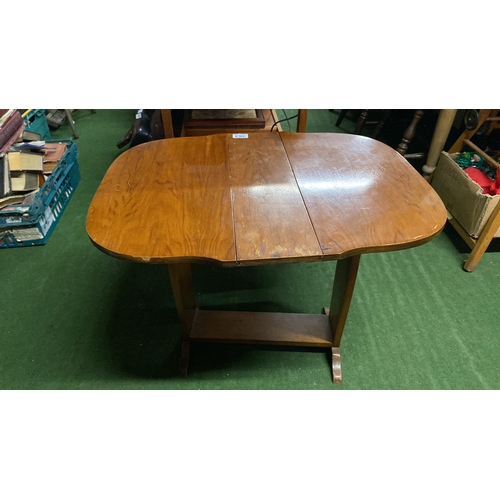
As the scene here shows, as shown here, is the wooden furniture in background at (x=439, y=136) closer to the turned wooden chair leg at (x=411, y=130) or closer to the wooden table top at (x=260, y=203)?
the turned wooden chair leg at (x=411, y=130)

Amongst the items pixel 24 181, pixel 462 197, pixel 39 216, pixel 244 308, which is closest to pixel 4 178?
pixel 24 181

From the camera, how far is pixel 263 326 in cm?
156

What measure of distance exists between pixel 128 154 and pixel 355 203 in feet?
2.78

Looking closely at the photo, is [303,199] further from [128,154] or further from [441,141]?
[441,141]

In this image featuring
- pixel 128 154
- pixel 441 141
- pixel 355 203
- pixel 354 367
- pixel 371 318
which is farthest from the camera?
pixel 441 141

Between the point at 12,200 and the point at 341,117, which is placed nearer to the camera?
the point at 12,200

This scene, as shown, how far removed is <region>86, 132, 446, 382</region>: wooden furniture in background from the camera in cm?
96

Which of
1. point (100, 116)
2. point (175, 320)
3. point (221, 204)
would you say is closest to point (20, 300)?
point (175, 320)

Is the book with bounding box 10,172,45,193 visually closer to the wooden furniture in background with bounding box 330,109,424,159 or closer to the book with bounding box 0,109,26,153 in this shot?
the book with bounding box 0,109,26,153

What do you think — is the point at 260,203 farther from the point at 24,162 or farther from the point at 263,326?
the point at 24,162

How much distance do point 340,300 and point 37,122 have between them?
8.60 ft

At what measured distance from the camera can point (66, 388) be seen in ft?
4.74

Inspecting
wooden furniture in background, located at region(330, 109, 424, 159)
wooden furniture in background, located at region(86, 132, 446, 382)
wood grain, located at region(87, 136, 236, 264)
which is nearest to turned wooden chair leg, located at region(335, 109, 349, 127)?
wooden furniture in background, located at region(330, 109, 424, 159)

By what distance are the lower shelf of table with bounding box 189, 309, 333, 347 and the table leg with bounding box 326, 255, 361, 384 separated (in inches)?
1.8
